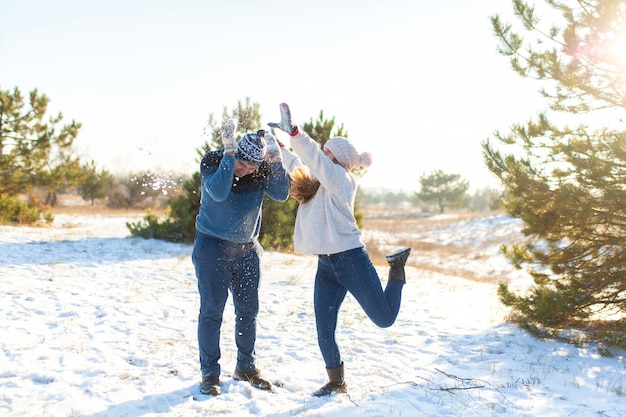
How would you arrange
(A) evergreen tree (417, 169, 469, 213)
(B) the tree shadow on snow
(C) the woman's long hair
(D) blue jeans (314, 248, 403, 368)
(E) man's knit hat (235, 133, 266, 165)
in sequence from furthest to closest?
1. (A) evergreen tree (417, 169, 469, 213)
2. (B) the tree shadow on snow
3. (C) the woman's long hair
4. (D) blue jeans (314, 248, 403, 368)
5. (E) man's knit hat (235, 133, 266, 165)

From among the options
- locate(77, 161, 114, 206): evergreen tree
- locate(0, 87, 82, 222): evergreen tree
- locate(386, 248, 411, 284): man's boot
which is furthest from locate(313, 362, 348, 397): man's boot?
locate(77, 161, 114, 206): evergreen tree

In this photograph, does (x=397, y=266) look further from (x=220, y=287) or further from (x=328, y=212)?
(x=220, y=287)

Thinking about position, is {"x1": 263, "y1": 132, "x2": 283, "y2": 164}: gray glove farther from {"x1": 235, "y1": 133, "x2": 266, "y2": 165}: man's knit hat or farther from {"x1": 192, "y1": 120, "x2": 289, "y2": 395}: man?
{"x1": 235, "y1": 133, "x2": 266, "y2": 165}: man's knit hat

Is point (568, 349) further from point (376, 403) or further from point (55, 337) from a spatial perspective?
point (55, 337)

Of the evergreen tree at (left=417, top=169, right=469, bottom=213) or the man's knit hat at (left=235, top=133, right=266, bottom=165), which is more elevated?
the evergreen tree at (left=417, top=169, right=469, bottom=213)

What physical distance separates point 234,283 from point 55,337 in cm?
233

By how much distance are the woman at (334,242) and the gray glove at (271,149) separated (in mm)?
193

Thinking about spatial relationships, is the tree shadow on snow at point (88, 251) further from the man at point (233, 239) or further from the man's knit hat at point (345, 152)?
the man's knit hat at point (345, 152)

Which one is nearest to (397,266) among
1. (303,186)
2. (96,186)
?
(303,186)

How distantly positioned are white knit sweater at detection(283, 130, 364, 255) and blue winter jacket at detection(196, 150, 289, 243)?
0.27 m

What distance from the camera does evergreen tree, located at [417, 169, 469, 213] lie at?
49062 mm

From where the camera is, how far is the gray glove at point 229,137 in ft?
9.97

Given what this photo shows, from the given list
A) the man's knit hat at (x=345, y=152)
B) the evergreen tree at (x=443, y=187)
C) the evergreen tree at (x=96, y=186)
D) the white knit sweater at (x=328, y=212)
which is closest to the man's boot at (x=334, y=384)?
the white knit sweater at (x=328, y=212)

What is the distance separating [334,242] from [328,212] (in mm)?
230
